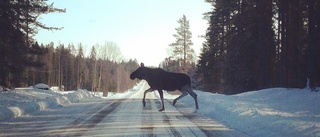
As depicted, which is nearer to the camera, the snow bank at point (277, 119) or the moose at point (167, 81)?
the snow bank at point (277, 119)

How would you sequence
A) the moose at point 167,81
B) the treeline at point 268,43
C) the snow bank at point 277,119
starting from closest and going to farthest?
the snow bank at point 277,119, the moose at point 167,81, the treeline at point 268,43

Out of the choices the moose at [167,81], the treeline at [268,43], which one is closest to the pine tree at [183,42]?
the treeline at [268,43]

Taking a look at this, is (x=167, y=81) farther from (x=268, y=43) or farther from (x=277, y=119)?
(x=268, y=43)

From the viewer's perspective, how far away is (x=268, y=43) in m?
35.8

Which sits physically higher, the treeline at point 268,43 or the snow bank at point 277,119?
the treeline at point 268,43

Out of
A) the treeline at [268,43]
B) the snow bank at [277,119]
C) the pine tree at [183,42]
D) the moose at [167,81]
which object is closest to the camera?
the snow bank at [277,119]

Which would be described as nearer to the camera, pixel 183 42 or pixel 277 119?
pixel 277 119

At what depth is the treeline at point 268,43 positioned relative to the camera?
30.5 metres

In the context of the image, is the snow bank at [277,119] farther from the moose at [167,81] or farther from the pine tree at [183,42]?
the pine tree at [183,42]

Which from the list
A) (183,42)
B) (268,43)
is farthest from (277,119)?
(183,42)

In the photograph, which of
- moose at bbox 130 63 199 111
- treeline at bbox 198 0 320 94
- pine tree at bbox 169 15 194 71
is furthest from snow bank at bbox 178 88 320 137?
pine tree at bbox 169 15 194 71

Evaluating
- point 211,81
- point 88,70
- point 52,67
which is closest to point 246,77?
point 211,81

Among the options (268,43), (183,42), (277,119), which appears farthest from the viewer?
(183,42)

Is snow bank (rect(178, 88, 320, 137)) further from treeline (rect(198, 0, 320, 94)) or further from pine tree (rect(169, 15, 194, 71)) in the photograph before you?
pine tree (rect(169, 15, 194, 71))
